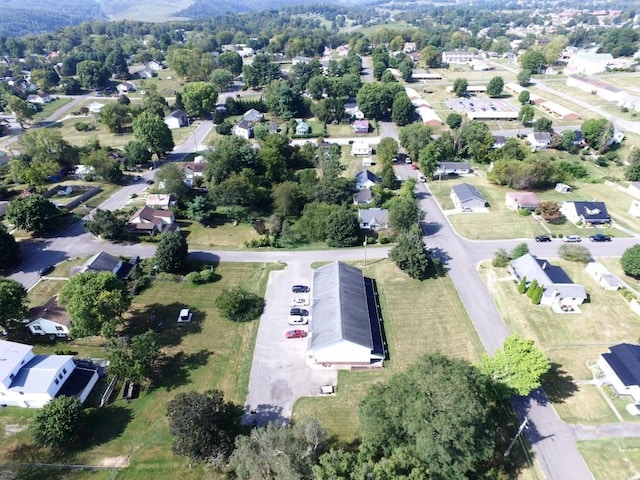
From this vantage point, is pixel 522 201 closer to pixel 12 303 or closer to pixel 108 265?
pixel 108 265

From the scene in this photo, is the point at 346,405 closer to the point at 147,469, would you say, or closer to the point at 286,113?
the point at 147,469

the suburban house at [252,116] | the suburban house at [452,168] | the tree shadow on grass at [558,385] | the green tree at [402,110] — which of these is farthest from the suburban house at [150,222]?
the green tree at [402,110]

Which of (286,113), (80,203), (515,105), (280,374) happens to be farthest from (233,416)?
(515,105)

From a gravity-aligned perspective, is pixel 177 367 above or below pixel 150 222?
below

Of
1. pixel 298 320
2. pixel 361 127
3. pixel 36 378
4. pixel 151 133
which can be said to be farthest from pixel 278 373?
pixel 361 127

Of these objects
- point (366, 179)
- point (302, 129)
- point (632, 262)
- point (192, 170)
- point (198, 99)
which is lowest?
point (366, 179)

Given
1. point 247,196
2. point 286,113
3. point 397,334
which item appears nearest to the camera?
point 397,334
